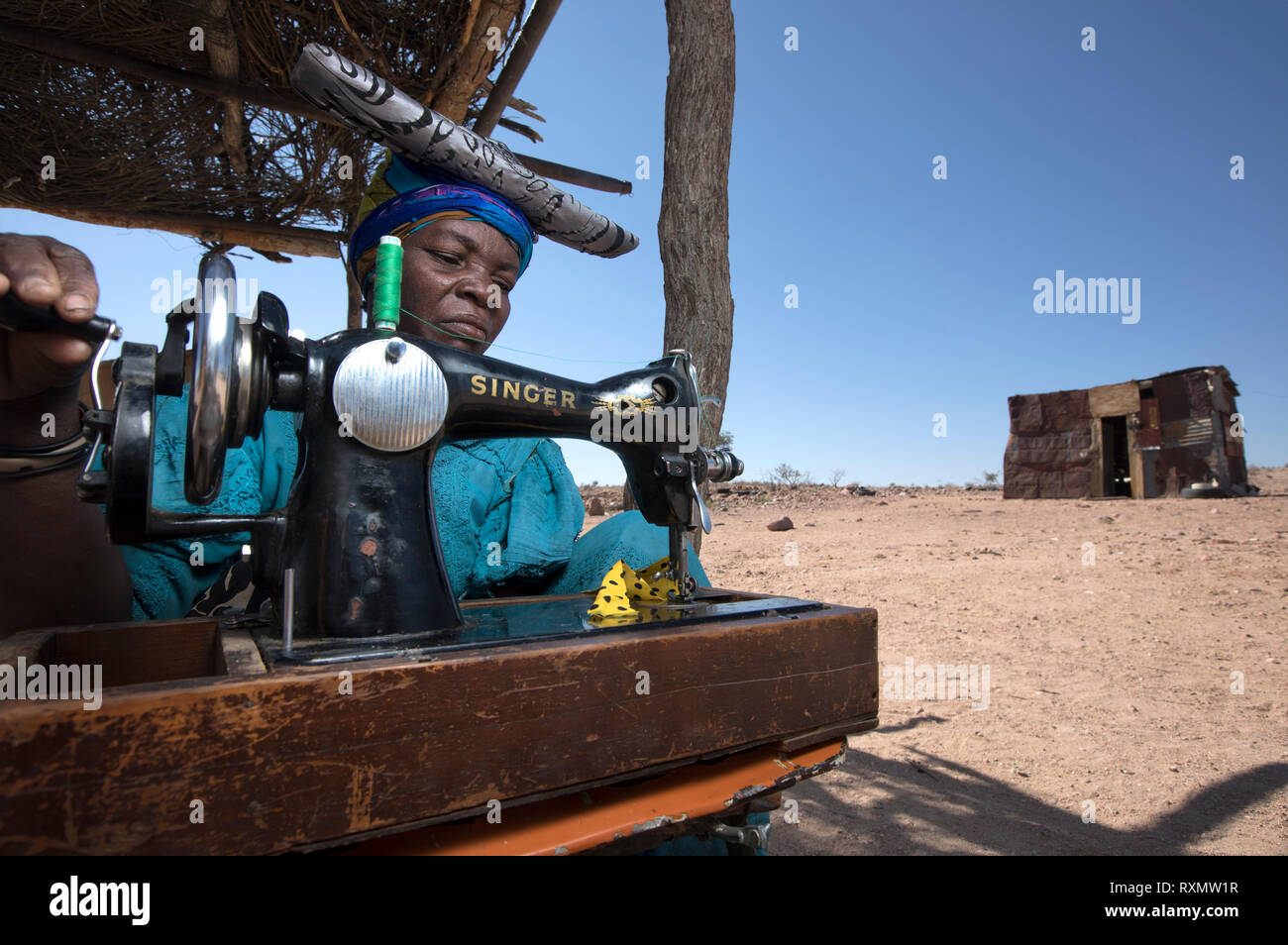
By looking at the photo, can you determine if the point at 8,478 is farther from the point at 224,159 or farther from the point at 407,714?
the point at 224,159

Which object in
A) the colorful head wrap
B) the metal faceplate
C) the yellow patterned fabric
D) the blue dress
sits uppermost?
the colorful head wrap

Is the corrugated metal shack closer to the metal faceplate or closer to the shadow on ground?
the shadow on ground

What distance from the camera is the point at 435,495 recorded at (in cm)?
146

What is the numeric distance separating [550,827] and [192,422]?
2.00ft

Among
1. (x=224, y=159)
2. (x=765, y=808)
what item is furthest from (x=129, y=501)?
(x=224, y=159)

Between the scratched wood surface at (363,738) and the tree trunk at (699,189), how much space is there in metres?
1.75

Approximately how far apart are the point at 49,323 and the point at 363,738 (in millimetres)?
643

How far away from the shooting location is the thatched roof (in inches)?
104

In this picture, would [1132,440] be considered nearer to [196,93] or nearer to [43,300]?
[196,93]

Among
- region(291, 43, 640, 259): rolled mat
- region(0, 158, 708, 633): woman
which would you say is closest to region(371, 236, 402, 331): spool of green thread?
region(0, 158, 708, 633): woman

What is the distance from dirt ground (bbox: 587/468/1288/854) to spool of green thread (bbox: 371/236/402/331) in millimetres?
1755

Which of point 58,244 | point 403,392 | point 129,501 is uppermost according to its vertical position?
point 58,244

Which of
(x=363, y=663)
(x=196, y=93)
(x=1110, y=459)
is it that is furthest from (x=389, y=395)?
(x=1110, y=459)

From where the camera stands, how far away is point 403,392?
915 millimetres
